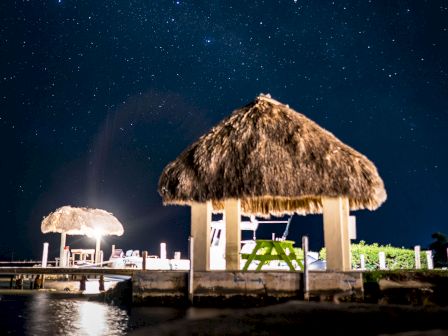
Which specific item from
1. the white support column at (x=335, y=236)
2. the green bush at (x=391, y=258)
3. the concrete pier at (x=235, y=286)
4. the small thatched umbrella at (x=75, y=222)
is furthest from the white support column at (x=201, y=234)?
the small thatched umbrella at (x=75, y=222)

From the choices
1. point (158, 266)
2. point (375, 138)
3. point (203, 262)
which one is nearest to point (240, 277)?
point (203, 262)

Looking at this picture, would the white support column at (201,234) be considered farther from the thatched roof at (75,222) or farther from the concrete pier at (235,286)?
the thatched roof at (75,222)

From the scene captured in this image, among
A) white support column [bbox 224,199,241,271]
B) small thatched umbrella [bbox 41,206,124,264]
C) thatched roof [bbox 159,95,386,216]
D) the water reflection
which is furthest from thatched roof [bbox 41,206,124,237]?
white support column [bbox 224,199,241,271]

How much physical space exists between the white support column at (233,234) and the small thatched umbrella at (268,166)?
716 mm

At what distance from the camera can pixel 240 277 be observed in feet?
30.3

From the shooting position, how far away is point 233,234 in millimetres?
9977

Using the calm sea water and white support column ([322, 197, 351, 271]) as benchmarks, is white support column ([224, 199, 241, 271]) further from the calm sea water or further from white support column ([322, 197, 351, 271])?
white support column ([322, 197, 351, 271])

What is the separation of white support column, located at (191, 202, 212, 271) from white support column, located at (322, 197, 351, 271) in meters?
2.37

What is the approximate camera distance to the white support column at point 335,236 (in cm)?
930

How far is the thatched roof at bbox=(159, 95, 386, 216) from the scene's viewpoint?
919 centimetres

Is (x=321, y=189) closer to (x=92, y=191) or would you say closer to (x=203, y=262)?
(x=203, y=262)

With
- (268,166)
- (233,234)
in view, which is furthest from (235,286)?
(268,166)

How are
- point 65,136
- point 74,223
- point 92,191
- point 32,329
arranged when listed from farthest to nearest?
point 92,191 → point 65,136 → point 74,223 → point 32,329

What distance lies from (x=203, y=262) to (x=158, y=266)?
565 cm
